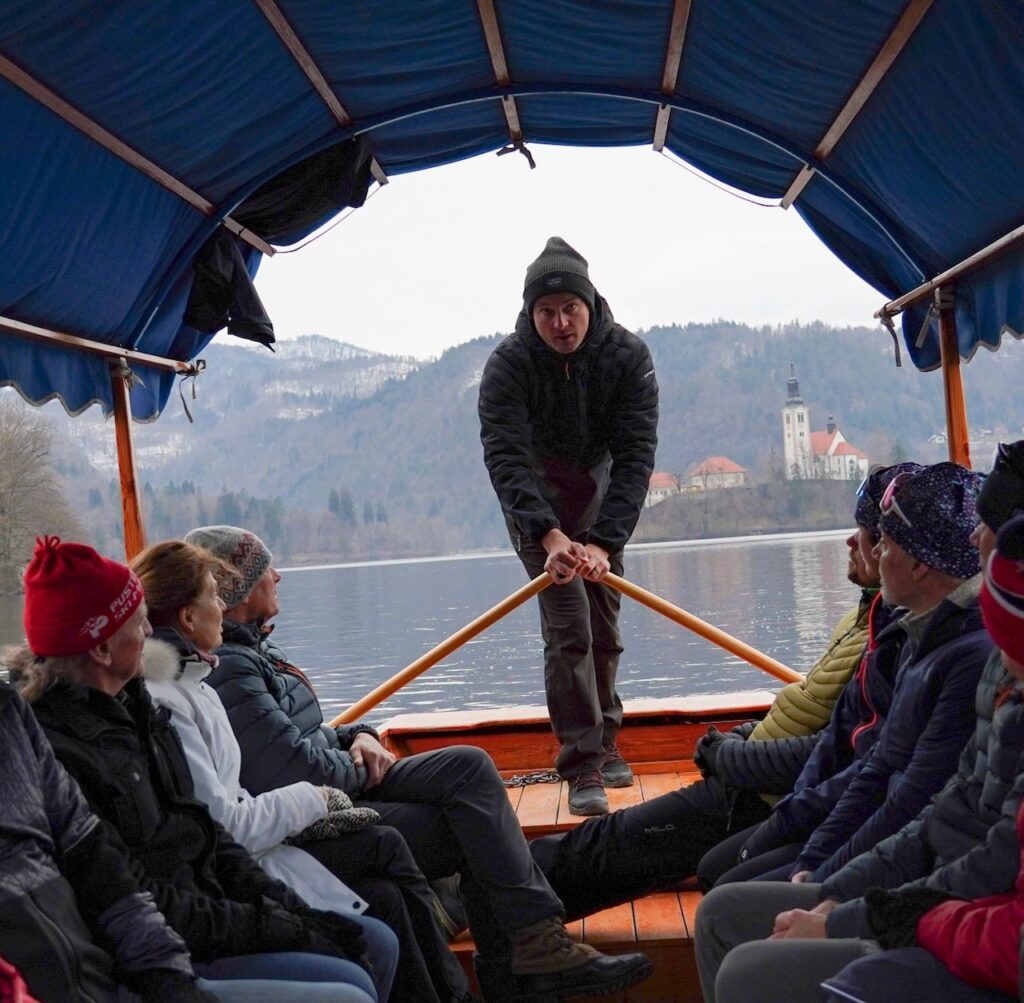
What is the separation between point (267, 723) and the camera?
9.09 ft

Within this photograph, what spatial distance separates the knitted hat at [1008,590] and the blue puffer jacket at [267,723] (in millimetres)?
1711

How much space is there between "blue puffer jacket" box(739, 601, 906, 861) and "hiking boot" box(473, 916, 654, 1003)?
1.42 feet

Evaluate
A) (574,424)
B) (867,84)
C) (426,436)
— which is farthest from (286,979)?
(426,436)

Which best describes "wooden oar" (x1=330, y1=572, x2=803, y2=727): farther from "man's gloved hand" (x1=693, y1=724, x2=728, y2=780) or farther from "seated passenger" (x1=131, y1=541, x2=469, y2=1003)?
"seated passenger" (x1=131, y1=541, x2=469, y2=1003)

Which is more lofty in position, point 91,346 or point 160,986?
point 91,346

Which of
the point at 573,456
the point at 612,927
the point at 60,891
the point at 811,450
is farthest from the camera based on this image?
the point at 811,450

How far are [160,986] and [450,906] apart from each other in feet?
4.78

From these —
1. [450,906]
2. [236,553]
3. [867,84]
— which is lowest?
[450,906]

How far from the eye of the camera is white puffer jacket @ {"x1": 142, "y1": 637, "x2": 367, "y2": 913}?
240cm

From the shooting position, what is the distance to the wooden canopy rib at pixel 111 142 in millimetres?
3316

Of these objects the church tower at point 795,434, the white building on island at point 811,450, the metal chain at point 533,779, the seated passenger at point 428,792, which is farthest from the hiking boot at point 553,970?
the church tower at point 795,434

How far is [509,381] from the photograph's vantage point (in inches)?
170

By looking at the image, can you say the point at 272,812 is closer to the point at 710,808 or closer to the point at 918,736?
the point at 710,808

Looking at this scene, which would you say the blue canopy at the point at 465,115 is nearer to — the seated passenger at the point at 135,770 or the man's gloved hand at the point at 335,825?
the seated passenger at the point at 135,770
